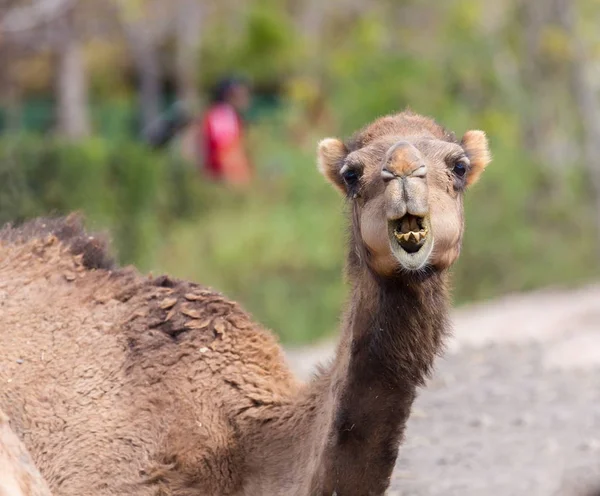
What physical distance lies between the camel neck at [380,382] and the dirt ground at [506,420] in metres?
0.88

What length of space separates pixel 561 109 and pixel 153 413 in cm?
1808

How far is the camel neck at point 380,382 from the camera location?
5039mm

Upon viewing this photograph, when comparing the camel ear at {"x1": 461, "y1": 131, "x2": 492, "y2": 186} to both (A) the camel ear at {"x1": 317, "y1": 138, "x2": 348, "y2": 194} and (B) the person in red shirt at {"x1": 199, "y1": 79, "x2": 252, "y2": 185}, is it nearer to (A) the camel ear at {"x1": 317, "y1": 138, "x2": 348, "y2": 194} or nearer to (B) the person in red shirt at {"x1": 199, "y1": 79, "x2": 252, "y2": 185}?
(A) the camel ear at {"x1": 317, "y1": 138, "x2": 348, "y2": 194}

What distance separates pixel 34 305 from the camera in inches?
236

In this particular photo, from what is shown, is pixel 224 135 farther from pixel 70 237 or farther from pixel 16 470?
pixel 16 470

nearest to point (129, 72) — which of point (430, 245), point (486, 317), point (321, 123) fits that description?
point (321, 123)

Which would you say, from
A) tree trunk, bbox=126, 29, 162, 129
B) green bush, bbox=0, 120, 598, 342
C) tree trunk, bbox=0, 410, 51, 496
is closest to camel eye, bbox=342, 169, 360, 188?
tree trunk, bbox=0, 410, 51, 496

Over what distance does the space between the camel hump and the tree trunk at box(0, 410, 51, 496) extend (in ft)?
3.79

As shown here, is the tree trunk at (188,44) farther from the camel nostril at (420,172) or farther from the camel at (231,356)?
the camel nostril at (420,172)

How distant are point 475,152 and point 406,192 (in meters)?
0.99

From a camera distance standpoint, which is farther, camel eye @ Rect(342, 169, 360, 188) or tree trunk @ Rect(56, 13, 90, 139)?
tree trunk @ Rect(56, 13, 90, 139)

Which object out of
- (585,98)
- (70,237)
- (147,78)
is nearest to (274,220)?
(585,98)

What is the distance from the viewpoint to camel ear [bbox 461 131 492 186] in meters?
5.59

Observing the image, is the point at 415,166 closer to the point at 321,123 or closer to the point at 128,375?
the point at 128,375
